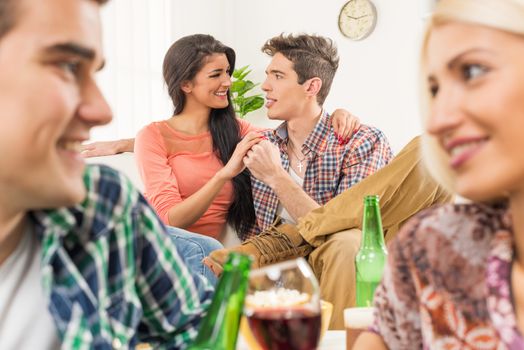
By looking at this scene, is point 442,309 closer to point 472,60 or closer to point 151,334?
point 472,60

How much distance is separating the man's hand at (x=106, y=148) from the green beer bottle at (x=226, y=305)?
8.06 feet

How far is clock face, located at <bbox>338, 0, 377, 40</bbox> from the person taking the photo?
4.73 metres

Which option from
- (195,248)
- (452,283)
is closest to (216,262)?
(195,248)

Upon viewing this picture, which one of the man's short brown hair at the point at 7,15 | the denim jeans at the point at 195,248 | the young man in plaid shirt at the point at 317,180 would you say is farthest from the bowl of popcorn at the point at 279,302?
the denim jeans at the point at 195,248

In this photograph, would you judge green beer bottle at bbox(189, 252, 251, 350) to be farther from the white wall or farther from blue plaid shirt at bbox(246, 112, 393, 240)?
the white wall

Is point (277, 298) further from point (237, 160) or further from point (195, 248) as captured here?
point (237, 160)

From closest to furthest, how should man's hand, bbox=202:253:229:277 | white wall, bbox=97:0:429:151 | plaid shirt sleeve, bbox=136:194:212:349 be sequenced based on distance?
plaid shirt sleeve, bbox=136:194:212:349
man's hand, bbox=202:253:229:277
white wall, bbox=97:0:429:151

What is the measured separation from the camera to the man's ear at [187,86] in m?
2.90

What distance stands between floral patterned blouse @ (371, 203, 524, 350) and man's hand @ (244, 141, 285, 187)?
1672 mm

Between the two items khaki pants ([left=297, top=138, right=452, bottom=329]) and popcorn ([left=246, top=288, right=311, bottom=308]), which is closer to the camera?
popcorn ([left=246, top=288, right=311, bottom=308])

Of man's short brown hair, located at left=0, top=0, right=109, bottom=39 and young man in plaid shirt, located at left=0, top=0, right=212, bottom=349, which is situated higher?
man's short brown hair, located at left=0, top=0, right=109, bottom=39

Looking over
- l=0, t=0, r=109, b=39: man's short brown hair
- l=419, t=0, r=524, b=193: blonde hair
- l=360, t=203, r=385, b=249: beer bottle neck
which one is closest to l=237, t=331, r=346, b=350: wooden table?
l=360, t=203, r=385, b=249: beer bottle neck

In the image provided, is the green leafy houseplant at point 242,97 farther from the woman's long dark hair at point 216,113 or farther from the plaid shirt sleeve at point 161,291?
the plaid shirt sleeve at point 161,291

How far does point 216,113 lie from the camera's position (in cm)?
293
